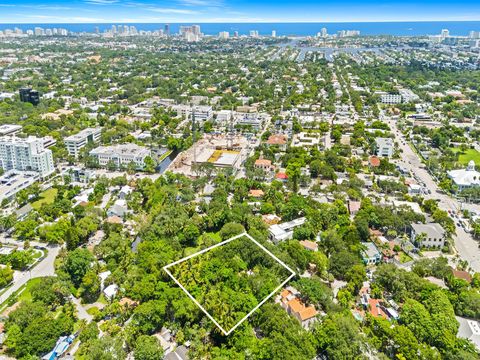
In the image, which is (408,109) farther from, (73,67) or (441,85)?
(73,67)

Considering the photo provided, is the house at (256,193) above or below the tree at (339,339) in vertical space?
below

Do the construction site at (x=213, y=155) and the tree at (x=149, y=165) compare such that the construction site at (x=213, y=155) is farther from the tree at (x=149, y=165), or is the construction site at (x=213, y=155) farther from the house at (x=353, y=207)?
the house at (x=353, y=207)

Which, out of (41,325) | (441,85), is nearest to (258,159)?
(41,325)

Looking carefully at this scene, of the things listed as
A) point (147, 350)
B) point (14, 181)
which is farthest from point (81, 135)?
point (147, 350)

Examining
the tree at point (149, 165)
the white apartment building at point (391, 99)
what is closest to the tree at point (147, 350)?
the tree at point (149, 165)

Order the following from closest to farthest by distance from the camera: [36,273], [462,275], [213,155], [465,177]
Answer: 1. [462,275]
2. [36,273]
3. [465,177]
4. [213,155]

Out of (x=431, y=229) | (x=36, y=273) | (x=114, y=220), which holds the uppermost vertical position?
(x=431, y=229)

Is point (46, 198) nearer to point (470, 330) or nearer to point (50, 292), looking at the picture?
point (50, 292)
